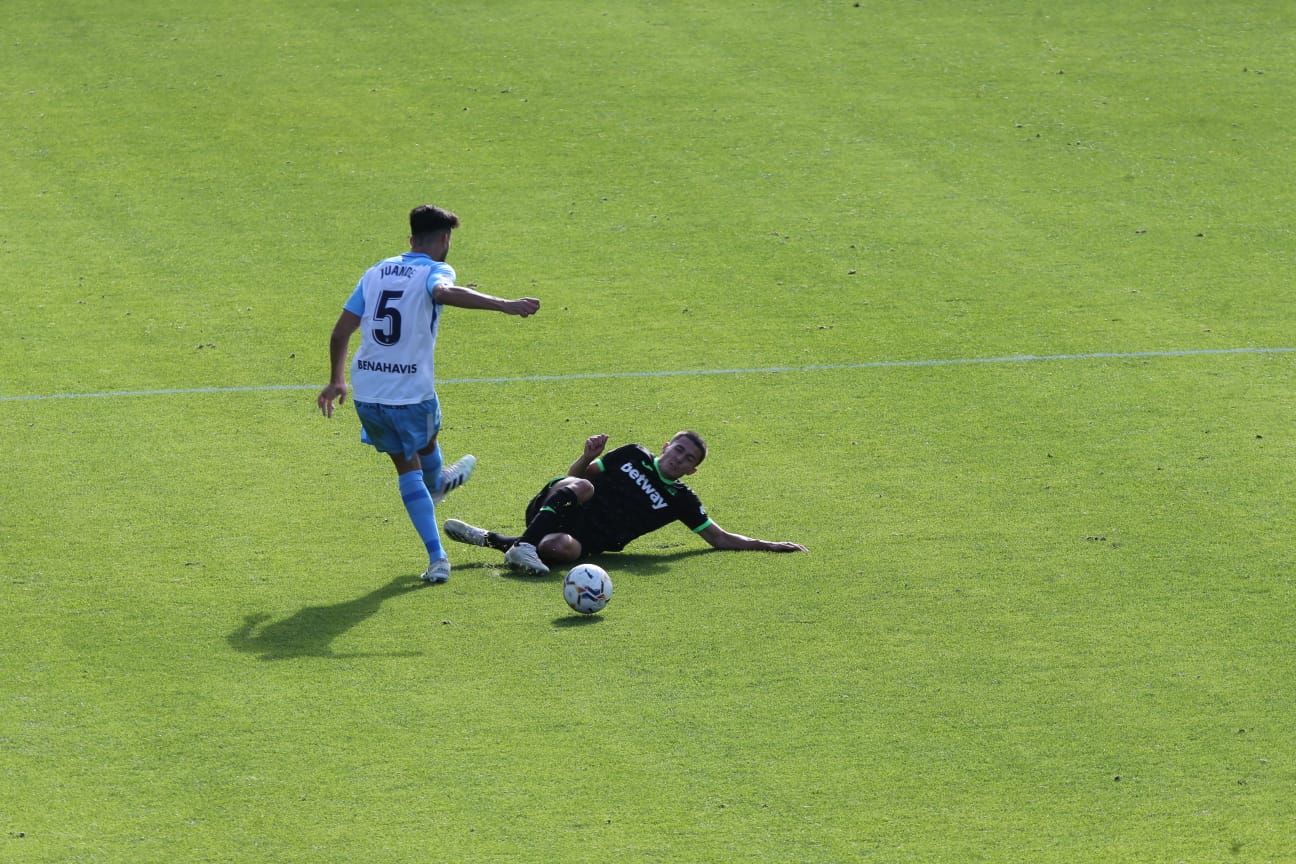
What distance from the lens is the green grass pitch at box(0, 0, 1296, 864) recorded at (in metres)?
8.17

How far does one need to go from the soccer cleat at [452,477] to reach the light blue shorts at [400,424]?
1.62 feet

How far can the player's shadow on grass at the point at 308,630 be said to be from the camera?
9727 mm

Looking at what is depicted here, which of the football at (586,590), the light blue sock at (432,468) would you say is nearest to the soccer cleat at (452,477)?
the light blue sock at (432,468)

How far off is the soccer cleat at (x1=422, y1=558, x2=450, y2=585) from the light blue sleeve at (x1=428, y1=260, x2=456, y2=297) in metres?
1.65

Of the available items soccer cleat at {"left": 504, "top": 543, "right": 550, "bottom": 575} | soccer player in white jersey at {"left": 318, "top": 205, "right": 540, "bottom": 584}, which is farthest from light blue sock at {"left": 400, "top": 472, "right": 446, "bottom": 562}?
soccer cleat at {"left": 504, "top": 543, "right": 550, "bottom": 575}

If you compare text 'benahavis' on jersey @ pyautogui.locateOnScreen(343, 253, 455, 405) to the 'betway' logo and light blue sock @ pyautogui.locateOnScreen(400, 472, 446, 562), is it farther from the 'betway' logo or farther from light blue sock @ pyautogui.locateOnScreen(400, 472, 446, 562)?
the 'betway' logo

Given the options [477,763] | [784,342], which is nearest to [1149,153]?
[784,342]

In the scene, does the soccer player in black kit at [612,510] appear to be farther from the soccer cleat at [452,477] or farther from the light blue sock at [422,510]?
the light blue sock at [422,510]

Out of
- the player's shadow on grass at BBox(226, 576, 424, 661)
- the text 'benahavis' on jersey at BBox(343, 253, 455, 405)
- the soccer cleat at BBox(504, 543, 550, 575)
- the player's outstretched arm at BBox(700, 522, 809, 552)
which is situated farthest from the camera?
the player's outstretched arm at BBox(700, 522, 809, 552)

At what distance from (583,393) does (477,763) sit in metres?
7.32

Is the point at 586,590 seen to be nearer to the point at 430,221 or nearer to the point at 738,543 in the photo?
the point at 738,543

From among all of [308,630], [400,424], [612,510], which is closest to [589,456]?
[612,510]

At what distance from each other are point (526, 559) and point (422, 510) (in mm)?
709

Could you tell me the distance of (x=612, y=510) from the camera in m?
11.4
